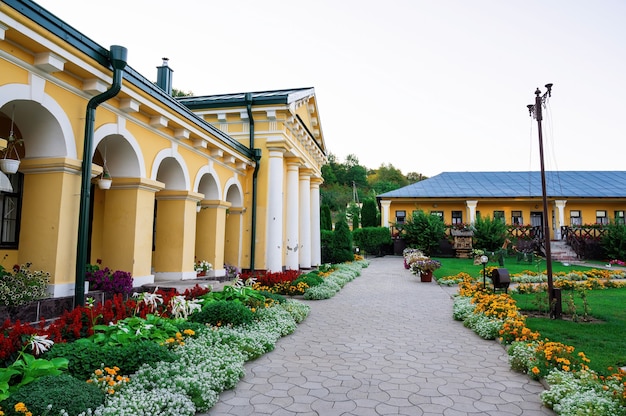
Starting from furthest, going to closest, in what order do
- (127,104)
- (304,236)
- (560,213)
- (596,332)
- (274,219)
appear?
(560,213)
(304,236)
(274,219)
(127,104)
(596,332)

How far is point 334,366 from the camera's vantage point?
5445mm

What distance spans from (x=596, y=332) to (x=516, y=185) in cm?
2982

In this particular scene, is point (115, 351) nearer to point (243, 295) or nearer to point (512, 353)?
point (243, 295)

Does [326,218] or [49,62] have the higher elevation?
[49,62]

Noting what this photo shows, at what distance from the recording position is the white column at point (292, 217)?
15.3m

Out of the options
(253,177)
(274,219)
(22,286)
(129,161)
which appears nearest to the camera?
(22,286)

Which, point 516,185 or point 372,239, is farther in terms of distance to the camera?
point 516,185

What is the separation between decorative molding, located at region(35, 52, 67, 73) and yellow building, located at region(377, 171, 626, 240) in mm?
28005

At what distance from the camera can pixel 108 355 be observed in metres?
4.30

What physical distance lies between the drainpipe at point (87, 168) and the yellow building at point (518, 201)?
27.1m

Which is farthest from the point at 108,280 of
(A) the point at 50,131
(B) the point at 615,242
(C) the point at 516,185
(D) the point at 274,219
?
(C) the point at 516,185

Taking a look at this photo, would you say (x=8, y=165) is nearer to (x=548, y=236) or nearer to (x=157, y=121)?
(x=157, y=121)

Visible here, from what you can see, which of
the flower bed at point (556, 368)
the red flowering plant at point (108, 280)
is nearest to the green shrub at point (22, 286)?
the red flowering plant at point (108, 280)

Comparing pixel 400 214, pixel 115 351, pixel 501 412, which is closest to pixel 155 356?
pixel 115 351
